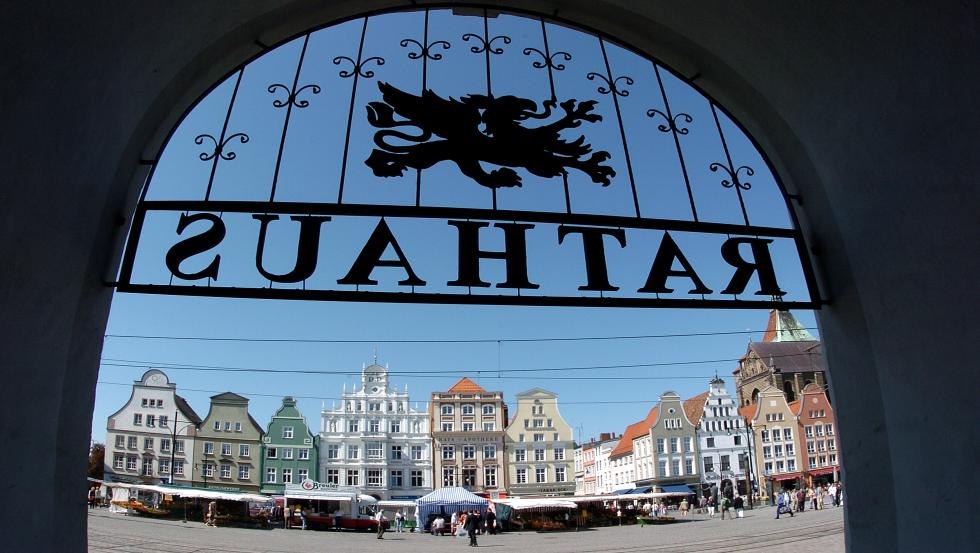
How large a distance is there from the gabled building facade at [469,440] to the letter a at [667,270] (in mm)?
52182

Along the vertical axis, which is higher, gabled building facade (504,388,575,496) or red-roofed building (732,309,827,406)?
red-roofed building (732,309,827,406)

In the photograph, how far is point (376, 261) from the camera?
152 inches

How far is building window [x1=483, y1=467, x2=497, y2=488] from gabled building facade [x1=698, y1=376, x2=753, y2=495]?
1868 centimetres

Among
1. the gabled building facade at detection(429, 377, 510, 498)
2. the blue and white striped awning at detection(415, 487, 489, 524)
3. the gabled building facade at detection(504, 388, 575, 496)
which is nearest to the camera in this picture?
the blue and white striped awning at detection(415, 487, 489, 524)

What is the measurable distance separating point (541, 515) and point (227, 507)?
18.1 m

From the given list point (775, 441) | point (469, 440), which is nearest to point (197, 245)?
point (469, 440)

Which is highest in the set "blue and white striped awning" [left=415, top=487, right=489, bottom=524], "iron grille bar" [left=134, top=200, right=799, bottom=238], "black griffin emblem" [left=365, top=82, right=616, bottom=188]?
"black griffin emblem" [left=365, top=82, right=616, bottom=188]

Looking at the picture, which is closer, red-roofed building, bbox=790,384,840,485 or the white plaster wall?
the white plaster wall

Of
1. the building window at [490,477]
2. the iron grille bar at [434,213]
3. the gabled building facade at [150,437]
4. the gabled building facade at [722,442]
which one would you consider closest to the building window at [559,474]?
the building window at [490,477]

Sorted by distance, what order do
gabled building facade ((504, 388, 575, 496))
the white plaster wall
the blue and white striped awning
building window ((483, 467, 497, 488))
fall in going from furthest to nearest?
gabled building facade ((504, 388, 575, 496)) → building window ((483, 467, 497, 488)) → the blue and white striped awning → the white plaster wall

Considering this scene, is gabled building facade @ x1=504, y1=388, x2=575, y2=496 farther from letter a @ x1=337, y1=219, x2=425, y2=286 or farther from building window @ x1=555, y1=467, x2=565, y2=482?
letter a @ x1=337, y1=219, x2=425, y2=286

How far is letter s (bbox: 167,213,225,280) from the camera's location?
372 centimetres

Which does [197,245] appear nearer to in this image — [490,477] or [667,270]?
[667,270]

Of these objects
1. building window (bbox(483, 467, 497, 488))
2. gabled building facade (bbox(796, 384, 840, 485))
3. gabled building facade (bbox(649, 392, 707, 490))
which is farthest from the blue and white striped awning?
gabled building facade (bbox(796, 384, 840, 485))
